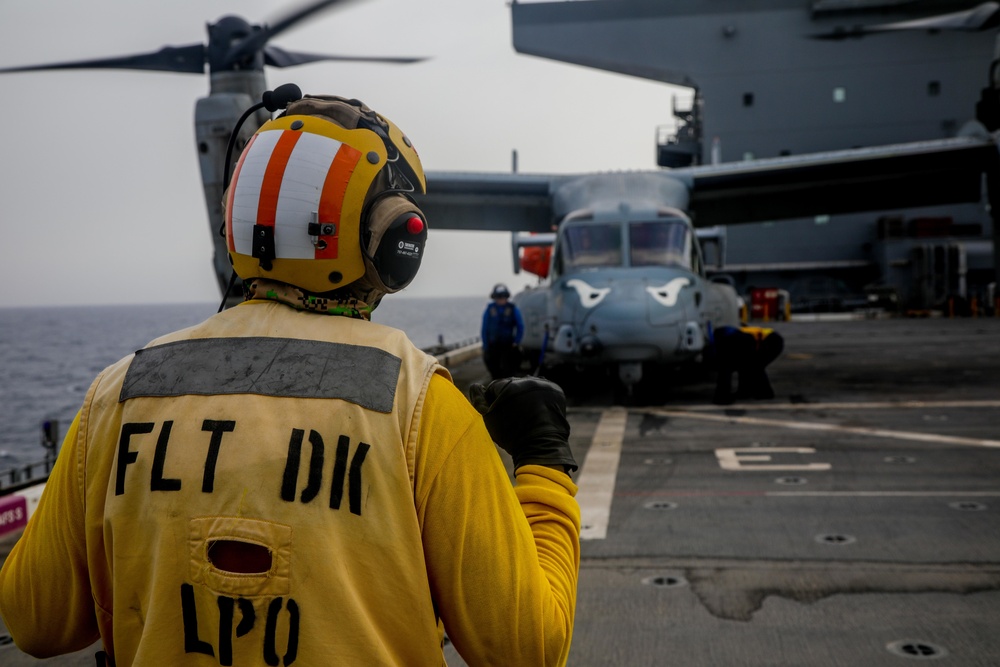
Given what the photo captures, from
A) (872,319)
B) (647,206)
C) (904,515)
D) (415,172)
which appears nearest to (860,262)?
(872,319)

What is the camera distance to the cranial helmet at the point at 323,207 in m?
1.71

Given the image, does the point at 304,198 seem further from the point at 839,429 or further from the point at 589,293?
the point at 589,293

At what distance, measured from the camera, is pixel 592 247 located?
13219 millimetres

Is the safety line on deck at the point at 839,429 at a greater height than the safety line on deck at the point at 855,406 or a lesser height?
greater

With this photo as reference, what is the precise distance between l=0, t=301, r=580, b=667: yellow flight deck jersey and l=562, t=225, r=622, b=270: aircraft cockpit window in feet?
38.2

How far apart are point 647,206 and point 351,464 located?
496 inches

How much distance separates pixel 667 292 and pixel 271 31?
726cm

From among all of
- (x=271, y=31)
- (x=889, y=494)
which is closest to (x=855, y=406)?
(x=889, y=494)

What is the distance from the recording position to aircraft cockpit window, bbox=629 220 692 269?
42.6 feet

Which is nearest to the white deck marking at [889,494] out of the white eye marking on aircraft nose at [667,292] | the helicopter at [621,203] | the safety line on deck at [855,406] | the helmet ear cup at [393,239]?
the safety line on deck at [855,406]

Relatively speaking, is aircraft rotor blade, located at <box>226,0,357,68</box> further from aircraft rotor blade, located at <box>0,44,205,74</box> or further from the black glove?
the black glove

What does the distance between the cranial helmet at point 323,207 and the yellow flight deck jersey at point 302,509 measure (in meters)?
0.16

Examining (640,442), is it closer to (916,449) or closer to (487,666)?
(916,449)

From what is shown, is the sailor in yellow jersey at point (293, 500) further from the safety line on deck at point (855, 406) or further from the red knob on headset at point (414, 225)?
the safety line on deck at point (855, 406)
